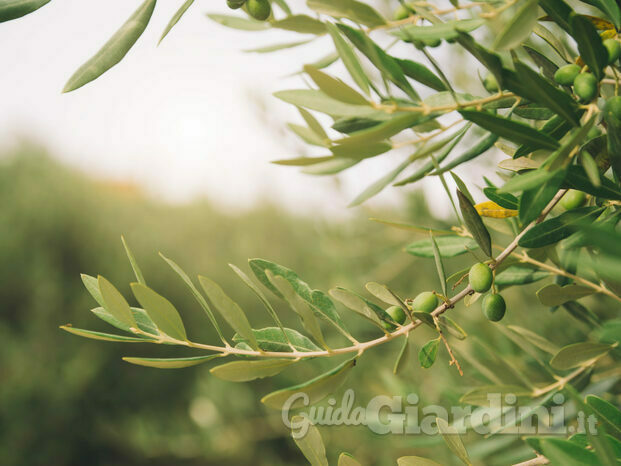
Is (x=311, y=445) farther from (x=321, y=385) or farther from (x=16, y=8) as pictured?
(x=16, y=8)

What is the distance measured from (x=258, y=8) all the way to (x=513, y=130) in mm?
184

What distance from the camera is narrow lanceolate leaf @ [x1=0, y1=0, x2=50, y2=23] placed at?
10.1 inches

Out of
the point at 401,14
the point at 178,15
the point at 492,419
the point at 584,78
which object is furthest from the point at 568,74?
the point at 492,419

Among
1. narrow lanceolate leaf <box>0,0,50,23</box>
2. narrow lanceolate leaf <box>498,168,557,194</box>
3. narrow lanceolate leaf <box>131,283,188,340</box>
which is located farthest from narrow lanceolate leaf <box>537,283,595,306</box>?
narrow lanceolate leaf <box>0,0,50,23</box>

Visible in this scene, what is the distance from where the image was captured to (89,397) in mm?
3148

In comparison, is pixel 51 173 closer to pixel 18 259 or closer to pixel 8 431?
pixel 18 259

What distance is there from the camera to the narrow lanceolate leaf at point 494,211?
32 centimetres

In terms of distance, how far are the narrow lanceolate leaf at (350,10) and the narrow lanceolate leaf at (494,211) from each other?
0.16m

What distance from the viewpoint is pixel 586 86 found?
22 cm

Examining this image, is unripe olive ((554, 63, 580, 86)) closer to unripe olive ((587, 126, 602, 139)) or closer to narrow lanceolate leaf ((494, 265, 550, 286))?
unripe olive ((587, 126, 602, 139))

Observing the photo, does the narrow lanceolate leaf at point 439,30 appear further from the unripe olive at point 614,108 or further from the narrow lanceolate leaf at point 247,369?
the narrow lanceolate leaf at point 247,369

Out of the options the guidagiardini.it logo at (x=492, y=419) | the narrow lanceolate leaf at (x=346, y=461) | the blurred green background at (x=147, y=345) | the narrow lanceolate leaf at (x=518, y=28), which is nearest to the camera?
the narrow lanceolate leaf at (x=518, y=28)

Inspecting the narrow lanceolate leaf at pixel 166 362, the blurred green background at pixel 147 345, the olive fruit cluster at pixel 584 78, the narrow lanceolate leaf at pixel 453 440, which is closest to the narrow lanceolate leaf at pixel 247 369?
the narrow lanceolate leaf at pixel 166 362

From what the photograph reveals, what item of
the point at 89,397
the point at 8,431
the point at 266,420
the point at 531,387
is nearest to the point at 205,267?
the point at 89,397
